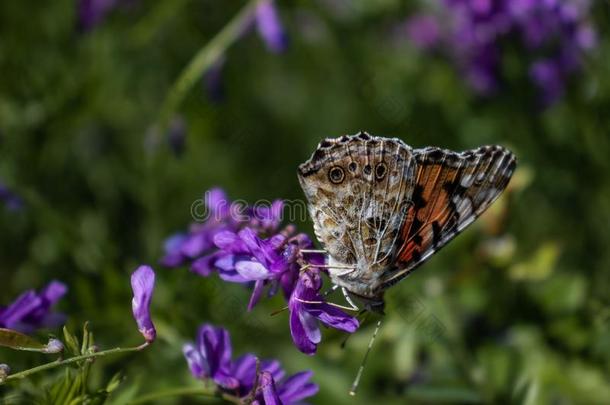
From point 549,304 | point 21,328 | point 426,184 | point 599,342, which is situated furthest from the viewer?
point 549,304

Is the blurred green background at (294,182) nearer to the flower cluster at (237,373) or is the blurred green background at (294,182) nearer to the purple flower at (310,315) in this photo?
the flower cluster at (237,373)

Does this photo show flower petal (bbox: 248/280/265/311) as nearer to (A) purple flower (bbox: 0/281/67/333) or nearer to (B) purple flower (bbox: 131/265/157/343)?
(B) purple flower (bbox: 131/265/157/343)

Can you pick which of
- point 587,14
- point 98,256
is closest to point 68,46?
point 98,256

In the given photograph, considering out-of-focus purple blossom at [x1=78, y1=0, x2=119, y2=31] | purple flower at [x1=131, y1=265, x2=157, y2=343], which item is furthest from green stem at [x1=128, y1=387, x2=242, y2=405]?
out-of-focus purple blossom at [x1=78, y1=0, x2=119, y2=31]

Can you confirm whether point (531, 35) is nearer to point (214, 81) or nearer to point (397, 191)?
point (214, 81)

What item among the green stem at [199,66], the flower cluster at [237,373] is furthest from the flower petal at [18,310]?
the green stem at [199,66]

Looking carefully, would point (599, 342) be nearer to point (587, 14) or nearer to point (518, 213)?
point (518, 213)
